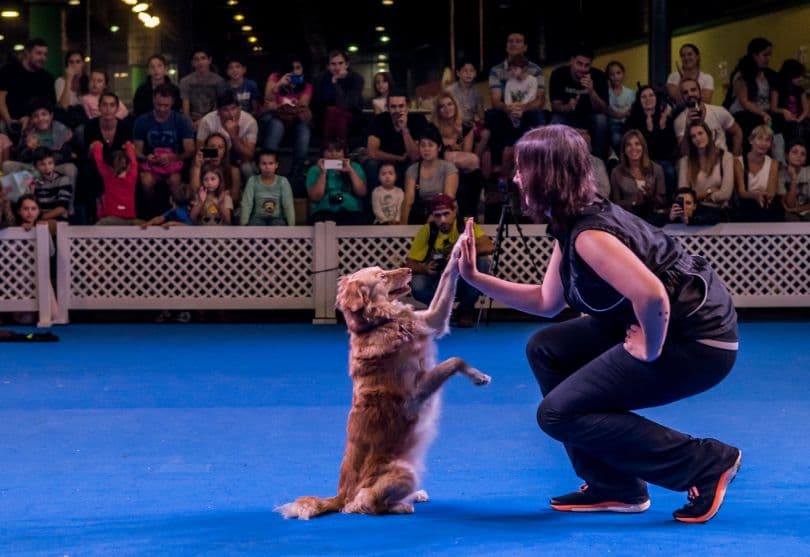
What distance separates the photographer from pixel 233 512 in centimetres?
454

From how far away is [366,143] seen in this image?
42.8 feet

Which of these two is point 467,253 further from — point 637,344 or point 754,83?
point 754,83

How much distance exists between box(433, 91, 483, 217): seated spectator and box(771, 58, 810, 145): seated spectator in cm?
351

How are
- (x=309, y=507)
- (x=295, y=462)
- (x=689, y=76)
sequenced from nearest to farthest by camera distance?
(x=309, y=507) < (x=295, y=462) < (x=689, y=76)

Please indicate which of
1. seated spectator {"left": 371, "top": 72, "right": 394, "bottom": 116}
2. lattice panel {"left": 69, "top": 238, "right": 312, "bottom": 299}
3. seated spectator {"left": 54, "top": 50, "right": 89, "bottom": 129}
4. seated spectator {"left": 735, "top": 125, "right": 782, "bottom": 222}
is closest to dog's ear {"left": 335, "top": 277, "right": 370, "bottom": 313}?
lattice panel {"left": 69, "top": 238, "right": 312, "bottom": 299}

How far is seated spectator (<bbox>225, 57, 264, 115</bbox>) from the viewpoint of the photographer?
13.1 m

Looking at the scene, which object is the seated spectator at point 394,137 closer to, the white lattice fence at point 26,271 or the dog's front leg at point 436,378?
the white lattice fence at point 26,271

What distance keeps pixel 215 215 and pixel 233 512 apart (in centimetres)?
770

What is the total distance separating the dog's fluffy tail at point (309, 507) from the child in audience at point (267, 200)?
25.2 feet

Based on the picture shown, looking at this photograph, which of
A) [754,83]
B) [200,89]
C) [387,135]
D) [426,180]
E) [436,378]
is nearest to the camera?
[436,378]

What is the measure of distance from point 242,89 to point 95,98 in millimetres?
1649

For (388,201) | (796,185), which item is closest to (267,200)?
(388,201)

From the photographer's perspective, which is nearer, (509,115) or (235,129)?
(235,129)

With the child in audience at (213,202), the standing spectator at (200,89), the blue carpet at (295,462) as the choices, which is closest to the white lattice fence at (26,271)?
the child in audience at (213,202)
